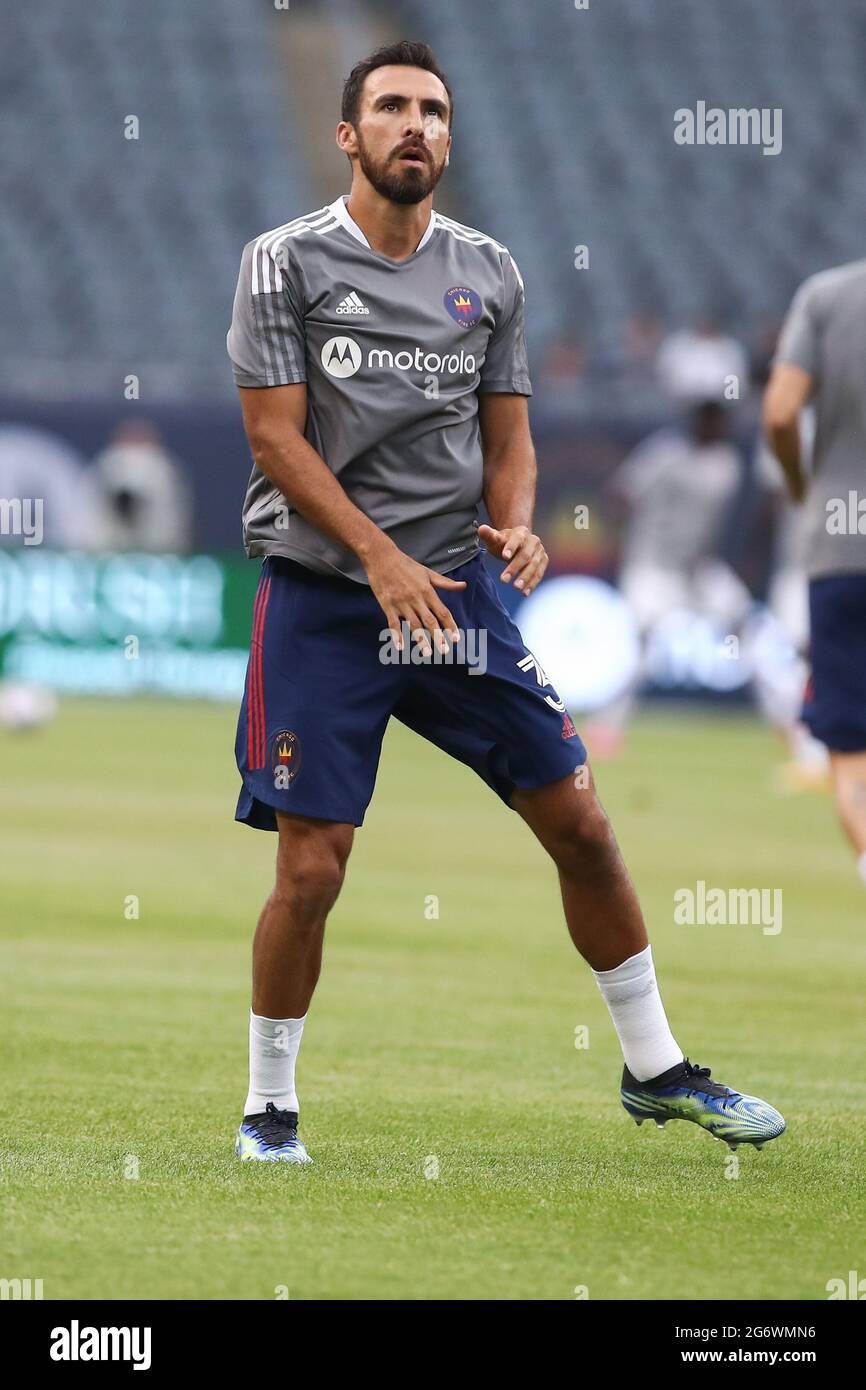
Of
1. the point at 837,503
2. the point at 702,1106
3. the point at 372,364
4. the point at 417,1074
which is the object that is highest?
the point at 372,364

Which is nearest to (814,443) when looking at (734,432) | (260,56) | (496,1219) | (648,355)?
(496,1219)

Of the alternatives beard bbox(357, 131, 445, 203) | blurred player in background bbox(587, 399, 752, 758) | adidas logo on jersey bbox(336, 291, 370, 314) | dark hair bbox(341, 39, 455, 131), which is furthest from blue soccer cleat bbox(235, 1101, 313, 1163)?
blurred player in background bbox(587, 399, 752, 758)

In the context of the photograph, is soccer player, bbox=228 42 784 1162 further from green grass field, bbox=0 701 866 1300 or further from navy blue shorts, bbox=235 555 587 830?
green grass field, bbox=0 701 866 1300

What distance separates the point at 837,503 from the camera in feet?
23.3

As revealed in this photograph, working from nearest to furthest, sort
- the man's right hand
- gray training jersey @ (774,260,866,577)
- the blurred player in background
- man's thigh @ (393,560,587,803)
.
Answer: the man's right hand < man's thigh @ (393,560,587,803) < gray training jersey @ (774,260,866,577) < the blurred player in background

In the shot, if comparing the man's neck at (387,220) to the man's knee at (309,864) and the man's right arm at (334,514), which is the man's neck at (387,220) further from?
the man's knee at (309,864)

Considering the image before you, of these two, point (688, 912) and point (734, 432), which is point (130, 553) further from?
point (688, 912)

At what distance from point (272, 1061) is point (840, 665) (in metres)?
2.63

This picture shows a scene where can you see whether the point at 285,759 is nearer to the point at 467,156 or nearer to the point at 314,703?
the point at 314,703

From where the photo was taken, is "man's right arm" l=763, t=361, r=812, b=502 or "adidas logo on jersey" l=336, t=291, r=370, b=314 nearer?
"adidas logo on jersey" l=336, t=291, r=370, b=314

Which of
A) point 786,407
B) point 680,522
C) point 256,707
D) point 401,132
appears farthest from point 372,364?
point 680,522

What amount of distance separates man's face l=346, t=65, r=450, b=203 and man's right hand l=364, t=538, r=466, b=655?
2.69 ft

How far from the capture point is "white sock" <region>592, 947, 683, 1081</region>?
5.36m

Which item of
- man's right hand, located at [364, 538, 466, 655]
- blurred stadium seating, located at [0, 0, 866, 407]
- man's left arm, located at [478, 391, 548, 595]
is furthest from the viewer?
blurred stadium seating, located at [0, 0, 866, 407]
